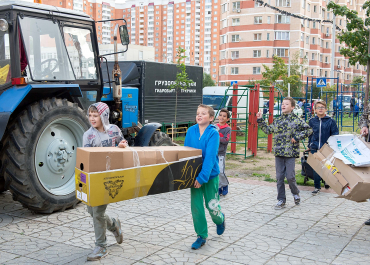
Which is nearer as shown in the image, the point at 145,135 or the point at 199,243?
the point at 199,243

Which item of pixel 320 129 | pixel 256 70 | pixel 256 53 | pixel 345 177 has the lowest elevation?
pixel 345 177

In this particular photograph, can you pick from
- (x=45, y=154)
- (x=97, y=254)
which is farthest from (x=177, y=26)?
(x=97, y=254)

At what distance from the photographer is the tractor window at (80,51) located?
6359 mm

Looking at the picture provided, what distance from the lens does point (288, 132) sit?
6.32 metres

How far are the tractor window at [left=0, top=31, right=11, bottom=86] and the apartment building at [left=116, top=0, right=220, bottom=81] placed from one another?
11212cm

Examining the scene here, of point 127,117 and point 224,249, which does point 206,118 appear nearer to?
point 224,249

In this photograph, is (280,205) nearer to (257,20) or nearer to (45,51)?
(45,51)

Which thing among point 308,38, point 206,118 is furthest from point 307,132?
point 308,38

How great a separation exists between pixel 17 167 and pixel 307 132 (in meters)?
4.09

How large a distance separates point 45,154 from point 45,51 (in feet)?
4.79

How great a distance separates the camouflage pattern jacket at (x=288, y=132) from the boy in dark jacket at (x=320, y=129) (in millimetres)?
1077

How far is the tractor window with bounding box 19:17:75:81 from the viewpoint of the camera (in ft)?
18.7

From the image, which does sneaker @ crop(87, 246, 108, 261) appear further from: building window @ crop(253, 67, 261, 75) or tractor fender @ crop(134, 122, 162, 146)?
building window @ crop(253, 67, 261, 75)

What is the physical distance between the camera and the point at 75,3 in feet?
244
